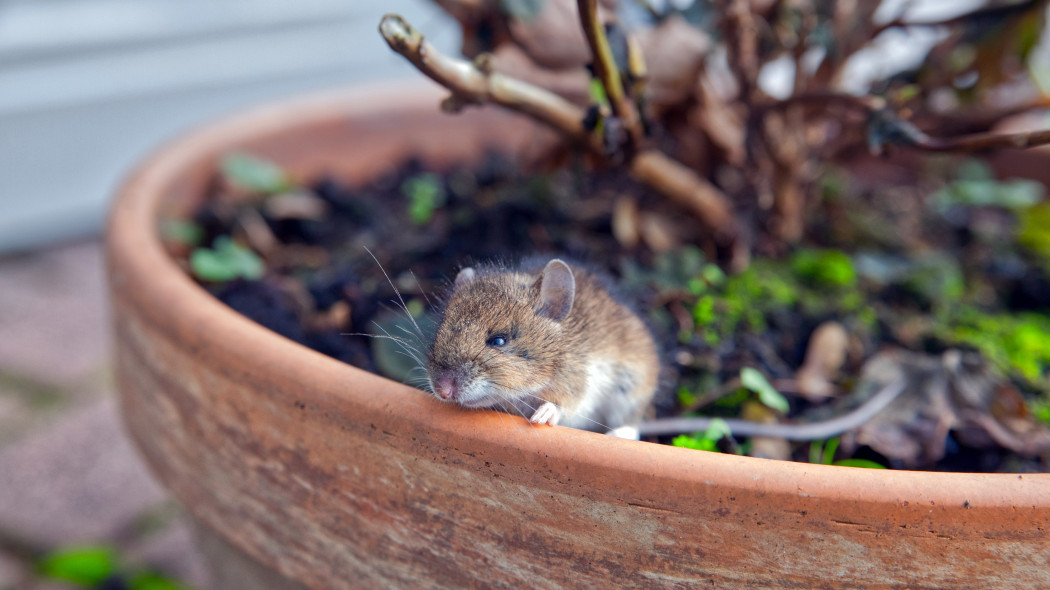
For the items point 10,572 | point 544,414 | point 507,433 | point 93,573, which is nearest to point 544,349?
point 544,414

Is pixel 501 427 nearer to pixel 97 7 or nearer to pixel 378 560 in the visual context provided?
pixel 378 560

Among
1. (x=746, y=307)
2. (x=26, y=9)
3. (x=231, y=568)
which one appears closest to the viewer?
(x=231, y=568)

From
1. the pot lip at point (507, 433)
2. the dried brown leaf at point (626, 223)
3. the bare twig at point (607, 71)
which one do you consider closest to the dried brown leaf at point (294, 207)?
the pot lip at point (507, 433)

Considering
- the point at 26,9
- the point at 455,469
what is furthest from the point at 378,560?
the point at 26,9

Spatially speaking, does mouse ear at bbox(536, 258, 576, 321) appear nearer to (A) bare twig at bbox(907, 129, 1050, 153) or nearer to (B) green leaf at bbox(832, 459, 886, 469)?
(B) green leaf at bbox(832, 459, 886, 469)

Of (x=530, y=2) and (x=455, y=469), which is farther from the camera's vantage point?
(x=530, y=2)

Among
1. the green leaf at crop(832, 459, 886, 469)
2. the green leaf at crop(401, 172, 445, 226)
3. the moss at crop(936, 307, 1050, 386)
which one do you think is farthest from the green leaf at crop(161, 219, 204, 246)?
the moss at crop(936, 307, 1050, 386)
